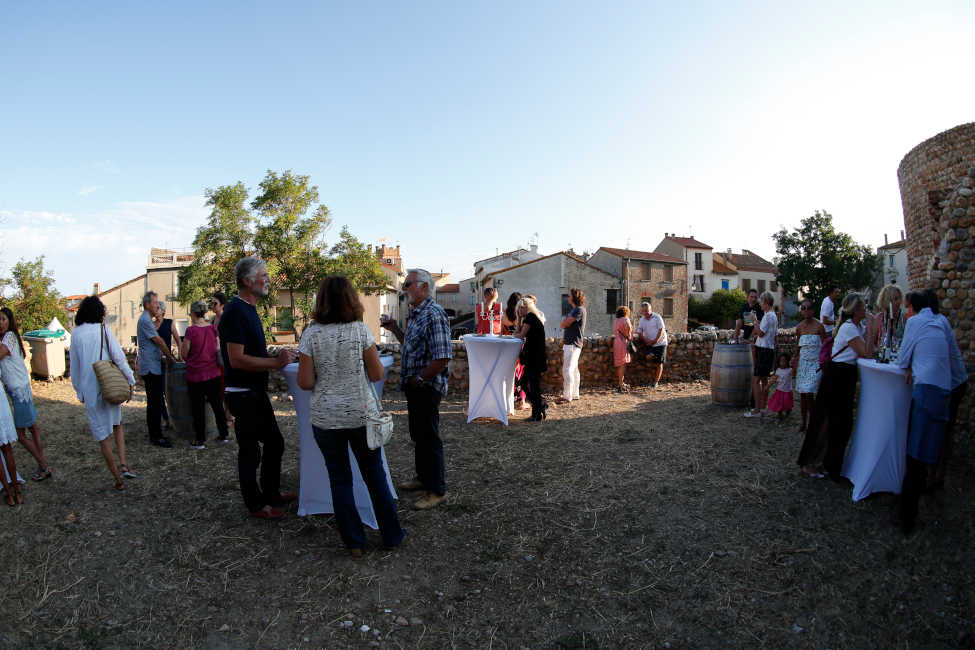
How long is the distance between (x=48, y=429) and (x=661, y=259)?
40.3m

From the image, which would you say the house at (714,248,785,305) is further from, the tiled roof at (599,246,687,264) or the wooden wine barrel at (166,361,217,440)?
the wooden wine barrel at (166,361,217,440)

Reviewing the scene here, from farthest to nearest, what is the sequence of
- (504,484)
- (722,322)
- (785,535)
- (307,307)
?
(722,322) → (307,307) → (504,484) → (785,535)

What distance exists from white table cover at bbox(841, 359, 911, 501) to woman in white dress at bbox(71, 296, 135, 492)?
5786 millimetres

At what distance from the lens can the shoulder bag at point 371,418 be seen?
2992 mm

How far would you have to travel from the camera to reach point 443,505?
4.03 metres

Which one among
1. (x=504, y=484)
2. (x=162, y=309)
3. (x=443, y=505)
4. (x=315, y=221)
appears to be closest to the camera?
(x=443, y=505)

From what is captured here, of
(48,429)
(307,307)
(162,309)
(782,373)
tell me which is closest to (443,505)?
(162,309)

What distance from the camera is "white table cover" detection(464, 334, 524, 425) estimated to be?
6238 mm

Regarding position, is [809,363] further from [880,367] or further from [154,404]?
[154,404]

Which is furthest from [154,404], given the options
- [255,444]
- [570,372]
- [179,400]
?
[570,372]

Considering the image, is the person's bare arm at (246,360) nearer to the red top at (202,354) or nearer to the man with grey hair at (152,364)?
the red top at (202,354)

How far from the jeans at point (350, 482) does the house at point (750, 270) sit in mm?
56849

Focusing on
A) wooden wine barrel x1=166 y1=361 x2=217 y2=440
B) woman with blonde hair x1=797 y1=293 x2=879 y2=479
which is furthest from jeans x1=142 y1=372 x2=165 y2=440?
woman with blonde hair x1=797 y1=293 x2=879 y2=479

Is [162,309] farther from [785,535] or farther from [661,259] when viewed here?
[661,259]
